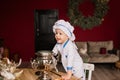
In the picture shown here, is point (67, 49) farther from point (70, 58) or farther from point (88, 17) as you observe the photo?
point (88, 17)

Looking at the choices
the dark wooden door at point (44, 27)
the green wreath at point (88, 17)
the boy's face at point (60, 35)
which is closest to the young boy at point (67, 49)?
the boy's face at point (60, 35)

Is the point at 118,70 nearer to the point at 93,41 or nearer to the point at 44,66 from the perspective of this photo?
the point at 93,41

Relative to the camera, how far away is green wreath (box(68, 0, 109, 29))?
7941 mm

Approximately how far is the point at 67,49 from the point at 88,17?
5460mm

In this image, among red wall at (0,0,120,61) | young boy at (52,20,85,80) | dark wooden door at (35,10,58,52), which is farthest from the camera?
dark wooden door at (35,10,58,52)

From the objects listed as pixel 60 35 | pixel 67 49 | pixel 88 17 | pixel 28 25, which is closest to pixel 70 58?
pixel 67 49

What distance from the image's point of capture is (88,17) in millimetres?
8102

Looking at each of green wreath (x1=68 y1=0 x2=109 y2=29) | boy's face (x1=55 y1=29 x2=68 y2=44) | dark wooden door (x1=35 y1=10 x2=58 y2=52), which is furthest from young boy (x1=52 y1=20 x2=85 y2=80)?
dark wooden door (x1=35 y1=10 x2=58 y2=52)

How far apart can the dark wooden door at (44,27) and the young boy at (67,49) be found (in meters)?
5.40

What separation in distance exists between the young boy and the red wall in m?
5.42

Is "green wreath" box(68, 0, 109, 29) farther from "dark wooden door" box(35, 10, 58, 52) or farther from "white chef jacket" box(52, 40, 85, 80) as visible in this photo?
"white chef jacket" box(52, 40, 85, 80)

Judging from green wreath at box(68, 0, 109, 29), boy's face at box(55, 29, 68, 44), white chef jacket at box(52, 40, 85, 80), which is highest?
green wreath at box(68, 0, 109, 29)

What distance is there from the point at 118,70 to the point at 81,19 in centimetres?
193

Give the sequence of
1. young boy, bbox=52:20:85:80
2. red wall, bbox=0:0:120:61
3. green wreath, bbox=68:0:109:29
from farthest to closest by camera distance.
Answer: red wall, bbox=0:0:120:61, green wreath, bbox=68:0:109:29, young boy, bbox=52:20:85:80
